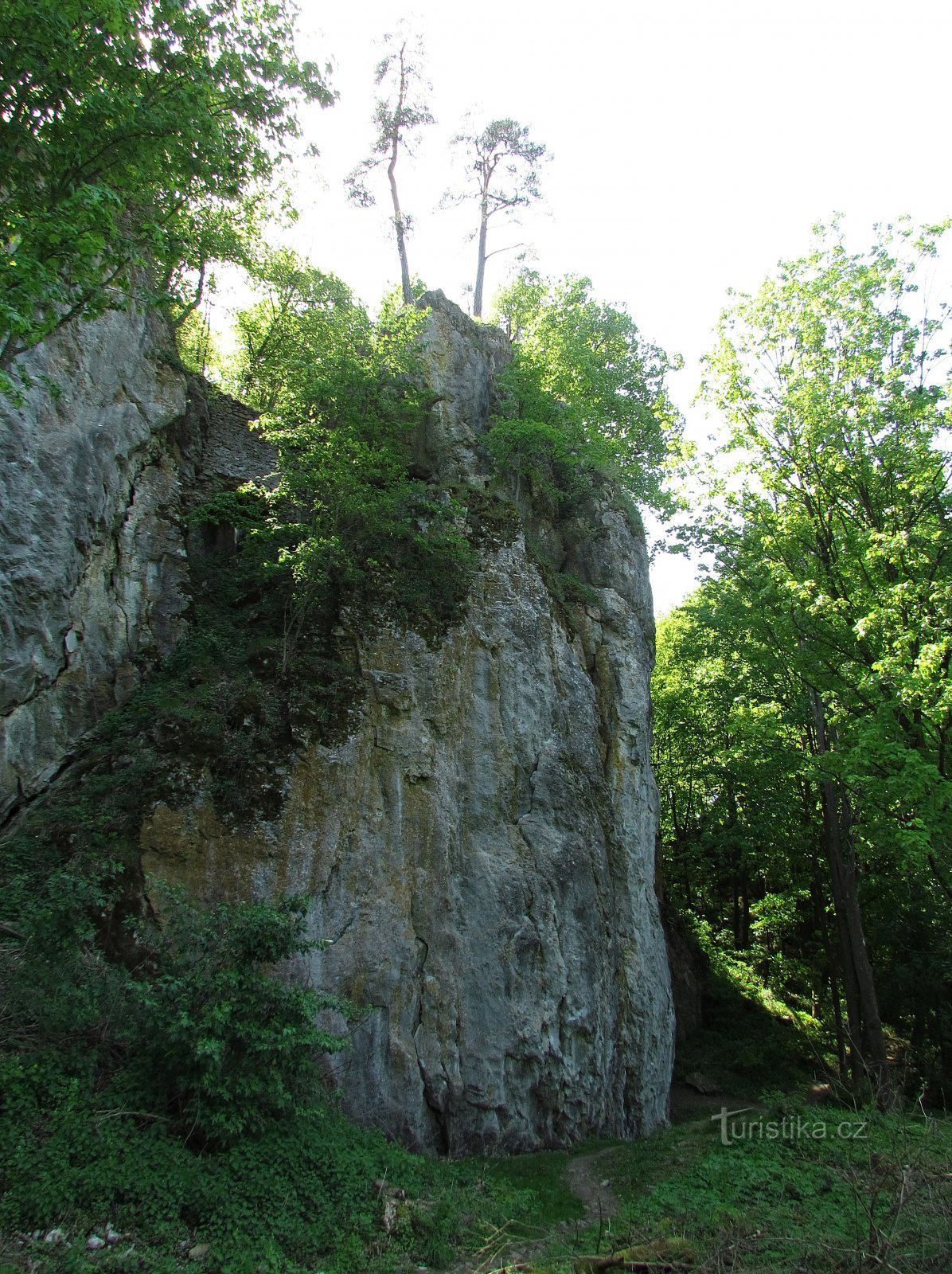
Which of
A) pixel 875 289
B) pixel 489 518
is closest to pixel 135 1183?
pixel 489 518

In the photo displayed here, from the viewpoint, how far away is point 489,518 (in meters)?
14.1

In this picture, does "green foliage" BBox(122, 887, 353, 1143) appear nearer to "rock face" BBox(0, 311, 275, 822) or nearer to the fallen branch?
the fallen branch

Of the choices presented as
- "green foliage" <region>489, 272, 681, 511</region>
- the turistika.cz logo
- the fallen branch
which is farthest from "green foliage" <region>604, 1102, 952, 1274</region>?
"green foliage" <region>489, 272, 681, 511</region>

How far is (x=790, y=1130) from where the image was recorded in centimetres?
923

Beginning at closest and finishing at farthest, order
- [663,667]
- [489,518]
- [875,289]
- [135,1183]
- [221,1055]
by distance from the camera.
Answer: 1. [135,1183]
2. [221,1055]
3. [875,289]
4. [489,518]
5. [663,667]

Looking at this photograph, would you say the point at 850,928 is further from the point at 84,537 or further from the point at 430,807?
→ the point at 84,537

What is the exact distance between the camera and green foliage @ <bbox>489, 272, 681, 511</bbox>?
16906 mm

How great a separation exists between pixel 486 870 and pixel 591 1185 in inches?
168

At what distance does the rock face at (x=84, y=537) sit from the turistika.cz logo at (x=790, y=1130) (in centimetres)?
1008

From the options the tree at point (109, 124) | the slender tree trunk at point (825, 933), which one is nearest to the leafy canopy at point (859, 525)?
the slender tree trunk at point (825, 933)

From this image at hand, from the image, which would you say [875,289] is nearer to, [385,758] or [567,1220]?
[385,758]

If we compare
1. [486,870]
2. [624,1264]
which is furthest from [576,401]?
[624,1264]

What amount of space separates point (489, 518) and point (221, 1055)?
9793 mm

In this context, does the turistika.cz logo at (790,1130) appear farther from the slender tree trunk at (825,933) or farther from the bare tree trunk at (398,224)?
the bare tree trunk at (398,224)
